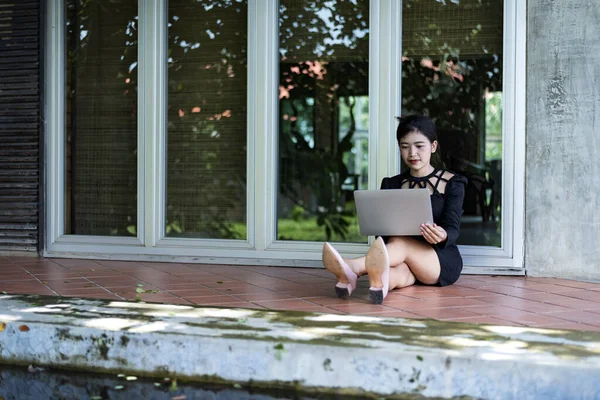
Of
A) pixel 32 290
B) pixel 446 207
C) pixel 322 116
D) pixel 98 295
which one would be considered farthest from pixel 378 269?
pixel 322 116

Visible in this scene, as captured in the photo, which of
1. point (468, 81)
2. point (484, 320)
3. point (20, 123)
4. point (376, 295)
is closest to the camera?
point (484, 320)

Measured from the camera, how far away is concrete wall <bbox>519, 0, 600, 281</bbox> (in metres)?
4.59

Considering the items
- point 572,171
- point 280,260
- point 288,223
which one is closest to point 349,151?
point 288,223

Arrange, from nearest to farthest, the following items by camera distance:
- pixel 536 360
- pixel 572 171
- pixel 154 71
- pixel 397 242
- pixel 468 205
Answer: pixel 536 360 → pixel 397 242 → pixel 572 171 → pixel 468 205 → pixel 154 71

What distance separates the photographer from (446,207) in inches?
166

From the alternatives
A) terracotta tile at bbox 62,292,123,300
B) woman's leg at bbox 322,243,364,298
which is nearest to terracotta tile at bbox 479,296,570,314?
woman's leg at bbox 322,243,364,298

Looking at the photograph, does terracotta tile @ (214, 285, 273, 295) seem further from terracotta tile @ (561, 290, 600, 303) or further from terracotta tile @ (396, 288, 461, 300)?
terracotta tile @ (561, 290, 600, 303)

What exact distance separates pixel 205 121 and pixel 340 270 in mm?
2274

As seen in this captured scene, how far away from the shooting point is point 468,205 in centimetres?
507

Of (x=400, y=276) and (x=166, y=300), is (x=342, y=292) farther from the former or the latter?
(x=166, y=300)

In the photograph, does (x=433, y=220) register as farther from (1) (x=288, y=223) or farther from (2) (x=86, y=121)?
(2) (x=86, y=121)

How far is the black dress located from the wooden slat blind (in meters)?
2.89

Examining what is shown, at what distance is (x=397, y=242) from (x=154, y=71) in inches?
97.9

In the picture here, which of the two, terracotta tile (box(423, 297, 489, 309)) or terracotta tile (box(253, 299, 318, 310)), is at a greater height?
terracotta tile (box(253, 299, 318, 310))
